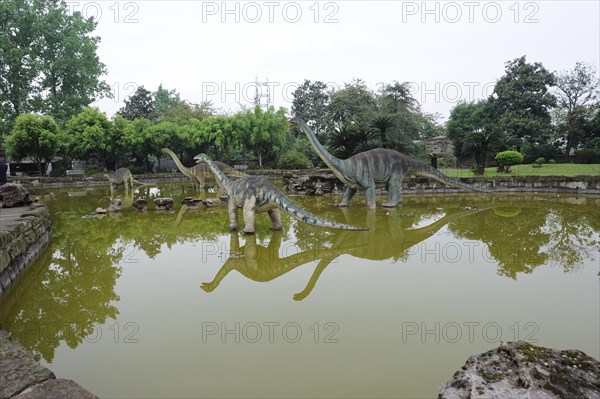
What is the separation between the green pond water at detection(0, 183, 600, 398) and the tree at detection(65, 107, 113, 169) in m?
18.0

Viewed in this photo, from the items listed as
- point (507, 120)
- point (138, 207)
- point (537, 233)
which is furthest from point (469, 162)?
point (138, 207)

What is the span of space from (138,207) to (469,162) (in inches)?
953

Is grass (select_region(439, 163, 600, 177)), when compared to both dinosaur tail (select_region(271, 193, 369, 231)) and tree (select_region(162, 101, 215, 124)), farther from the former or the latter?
tree (select_region(162, 101, 215, 124))

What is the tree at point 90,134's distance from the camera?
74.5 ft

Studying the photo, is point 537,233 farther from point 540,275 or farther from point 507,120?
point 507,120

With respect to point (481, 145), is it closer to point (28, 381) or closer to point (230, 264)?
point (230, 264)

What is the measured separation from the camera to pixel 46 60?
92.0 feet

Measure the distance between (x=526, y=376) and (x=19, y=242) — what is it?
565cm

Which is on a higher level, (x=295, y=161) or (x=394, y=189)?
(x=295, y=161)

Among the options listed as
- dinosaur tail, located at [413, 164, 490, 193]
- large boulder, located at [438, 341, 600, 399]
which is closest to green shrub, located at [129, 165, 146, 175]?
dinosaur tail, located at [413, 164, 490, 193]

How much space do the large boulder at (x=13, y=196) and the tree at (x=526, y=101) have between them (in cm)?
2431

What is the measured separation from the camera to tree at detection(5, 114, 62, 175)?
20.8 metres

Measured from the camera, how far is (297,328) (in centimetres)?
317

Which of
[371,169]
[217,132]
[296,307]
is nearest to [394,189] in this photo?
[371,169]
